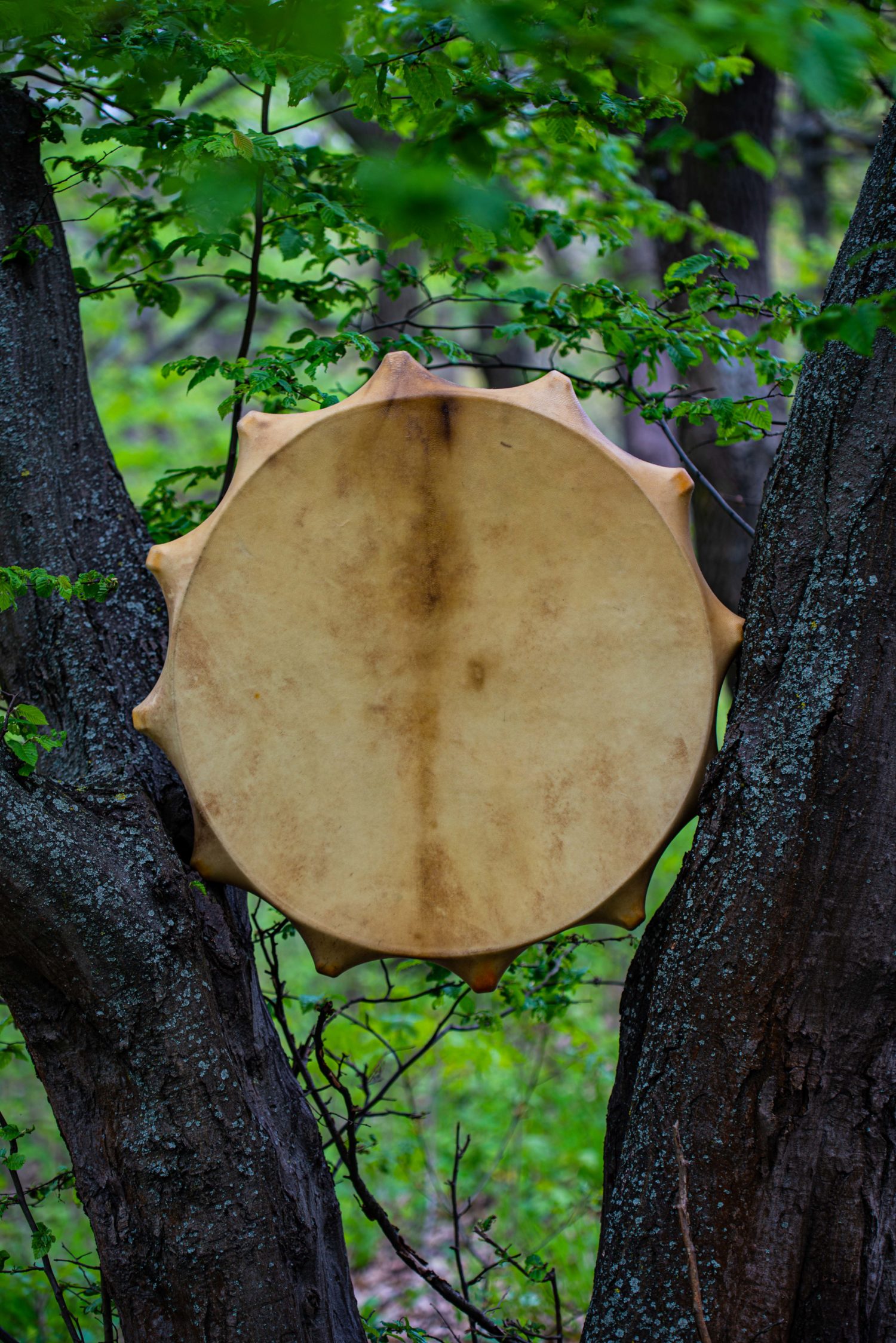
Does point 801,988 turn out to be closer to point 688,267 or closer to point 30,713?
point 30,713

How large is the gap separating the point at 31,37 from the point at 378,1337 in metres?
2.26

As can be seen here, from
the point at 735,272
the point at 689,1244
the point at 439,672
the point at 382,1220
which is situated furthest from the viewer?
the point at 735,272

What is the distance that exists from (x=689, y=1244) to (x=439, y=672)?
847mm

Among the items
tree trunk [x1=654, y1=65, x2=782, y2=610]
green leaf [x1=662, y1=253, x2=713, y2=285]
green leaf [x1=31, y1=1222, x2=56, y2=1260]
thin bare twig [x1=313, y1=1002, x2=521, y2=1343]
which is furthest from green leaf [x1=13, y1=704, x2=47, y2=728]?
tree trunk [x1=654, y1=65, x2=782, y2=610]

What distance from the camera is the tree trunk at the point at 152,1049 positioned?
4.58ft

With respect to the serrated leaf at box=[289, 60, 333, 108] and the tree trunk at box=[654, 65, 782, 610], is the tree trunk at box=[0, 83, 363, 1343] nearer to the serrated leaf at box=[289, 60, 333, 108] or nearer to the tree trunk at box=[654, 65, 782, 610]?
the serrated leaf at box=[289, 60, 333, 108]

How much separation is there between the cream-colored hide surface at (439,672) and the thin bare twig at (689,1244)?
1.08 ft

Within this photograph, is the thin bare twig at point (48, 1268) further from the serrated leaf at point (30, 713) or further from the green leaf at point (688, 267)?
the green leaf at point (688, 267)

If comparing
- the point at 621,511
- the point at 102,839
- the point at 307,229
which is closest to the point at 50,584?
the point at 102,839

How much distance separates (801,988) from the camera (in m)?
1.31

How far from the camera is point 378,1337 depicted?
1.73m

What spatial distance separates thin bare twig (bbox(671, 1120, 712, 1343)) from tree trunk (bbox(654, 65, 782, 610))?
2.05 metres

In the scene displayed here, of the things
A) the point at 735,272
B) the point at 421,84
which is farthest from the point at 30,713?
the point at 735,272

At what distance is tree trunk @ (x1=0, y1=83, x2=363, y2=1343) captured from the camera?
140cm
